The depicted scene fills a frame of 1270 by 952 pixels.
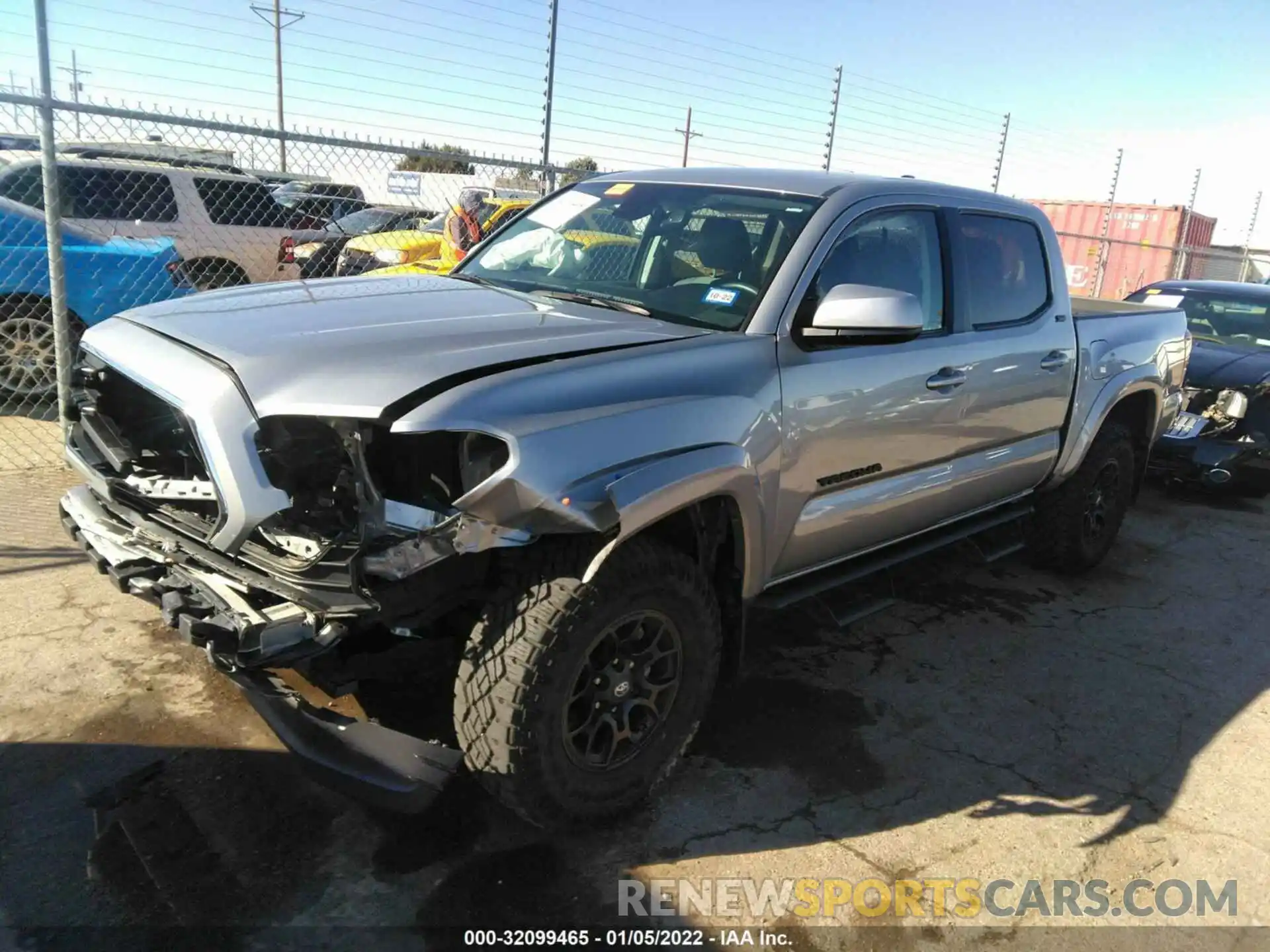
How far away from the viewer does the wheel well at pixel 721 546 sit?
113 inches

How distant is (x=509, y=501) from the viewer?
226cm

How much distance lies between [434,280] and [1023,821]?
9.28 ft

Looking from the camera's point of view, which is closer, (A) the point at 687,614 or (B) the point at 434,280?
(A) the point at 687,614

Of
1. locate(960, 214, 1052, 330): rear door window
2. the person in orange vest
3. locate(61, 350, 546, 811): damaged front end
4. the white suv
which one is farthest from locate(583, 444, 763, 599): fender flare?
the person in orange vest

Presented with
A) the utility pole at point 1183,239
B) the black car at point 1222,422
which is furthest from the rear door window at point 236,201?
the utility pole at point 1183,239

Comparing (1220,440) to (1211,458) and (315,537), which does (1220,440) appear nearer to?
(1211,458)

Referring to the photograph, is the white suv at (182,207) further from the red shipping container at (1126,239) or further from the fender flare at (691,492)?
the red shipping container at (1126,239)

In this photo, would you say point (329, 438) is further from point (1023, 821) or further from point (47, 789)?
point (1023, 821)

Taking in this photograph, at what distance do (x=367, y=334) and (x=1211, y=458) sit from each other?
6.21 m

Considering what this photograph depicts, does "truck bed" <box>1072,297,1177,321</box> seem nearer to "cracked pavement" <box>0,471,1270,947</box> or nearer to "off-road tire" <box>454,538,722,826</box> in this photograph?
"cracked pavement" <box>0,471,1270,947</box>

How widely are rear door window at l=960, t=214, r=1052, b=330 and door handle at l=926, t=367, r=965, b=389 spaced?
0.32 m

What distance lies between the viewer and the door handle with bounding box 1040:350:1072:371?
428cm

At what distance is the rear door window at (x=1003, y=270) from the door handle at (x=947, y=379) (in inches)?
12.8

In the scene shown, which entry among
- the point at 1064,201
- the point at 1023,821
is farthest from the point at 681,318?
the point at 1064,201
